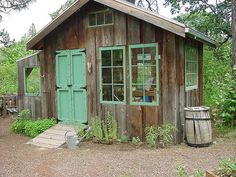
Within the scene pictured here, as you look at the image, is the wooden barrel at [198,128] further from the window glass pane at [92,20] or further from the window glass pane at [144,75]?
the window glass pane at [92,20]

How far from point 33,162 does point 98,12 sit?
4.19m

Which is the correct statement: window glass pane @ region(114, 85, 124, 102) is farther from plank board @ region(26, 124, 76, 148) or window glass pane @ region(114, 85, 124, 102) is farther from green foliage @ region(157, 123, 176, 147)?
plank board @ region(26, 124, 76, 148)

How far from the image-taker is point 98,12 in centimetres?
852

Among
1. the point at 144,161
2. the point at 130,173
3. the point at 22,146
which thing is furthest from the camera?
the point at 22,146

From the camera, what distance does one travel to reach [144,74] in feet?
25.8

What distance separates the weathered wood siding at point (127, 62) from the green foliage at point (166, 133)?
0.52 feet

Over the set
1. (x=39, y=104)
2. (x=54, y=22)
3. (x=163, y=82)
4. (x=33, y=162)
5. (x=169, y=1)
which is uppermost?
(x=169, y=1)

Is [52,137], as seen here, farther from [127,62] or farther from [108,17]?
[108,17]

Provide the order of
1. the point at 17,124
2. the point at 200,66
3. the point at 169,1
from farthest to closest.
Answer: the point at 169,1
the point at 17,124
the point at 200,66

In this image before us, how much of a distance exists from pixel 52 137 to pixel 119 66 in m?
2.58

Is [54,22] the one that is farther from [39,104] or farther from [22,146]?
[22,146]

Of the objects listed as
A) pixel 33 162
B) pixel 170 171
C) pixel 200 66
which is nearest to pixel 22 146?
pixel 33 162

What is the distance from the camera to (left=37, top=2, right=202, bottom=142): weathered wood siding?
7.53m

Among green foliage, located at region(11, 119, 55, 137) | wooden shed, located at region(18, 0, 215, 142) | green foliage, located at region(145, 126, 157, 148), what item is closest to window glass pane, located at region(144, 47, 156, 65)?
wooden shed, located at region(18, 0, 215, 142)
